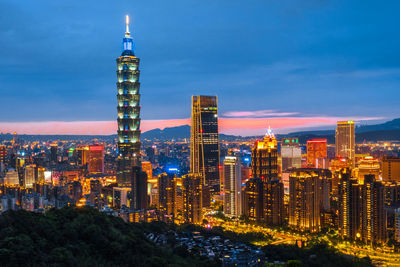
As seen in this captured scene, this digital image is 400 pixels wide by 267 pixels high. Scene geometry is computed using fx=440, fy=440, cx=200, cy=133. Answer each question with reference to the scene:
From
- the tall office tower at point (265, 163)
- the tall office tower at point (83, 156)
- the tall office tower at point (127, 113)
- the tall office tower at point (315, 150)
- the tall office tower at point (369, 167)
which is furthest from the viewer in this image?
the tall office tower at point (315, 150)

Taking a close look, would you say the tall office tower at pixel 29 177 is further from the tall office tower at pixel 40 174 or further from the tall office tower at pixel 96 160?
the tall office tower at pixel 96 160

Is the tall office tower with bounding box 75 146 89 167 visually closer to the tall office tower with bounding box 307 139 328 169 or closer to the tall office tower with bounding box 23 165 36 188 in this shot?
the tall office tower with bounding box 23 165 36 188

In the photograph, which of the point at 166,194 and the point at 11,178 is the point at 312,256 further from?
the point at 11,178

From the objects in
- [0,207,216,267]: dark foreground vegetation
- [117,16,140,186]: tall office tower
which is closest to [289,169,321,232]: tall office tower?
[0,207,216,267]: dark foreground vegetation

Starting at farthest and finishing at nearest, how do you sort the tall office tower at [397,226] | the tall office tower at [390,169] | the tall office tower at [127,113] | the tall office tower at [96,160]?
the tall office tower at [96,160] < the tall office tower at [127,113] < the tall office tower at [390,169] < the tall office tower at [397,226]

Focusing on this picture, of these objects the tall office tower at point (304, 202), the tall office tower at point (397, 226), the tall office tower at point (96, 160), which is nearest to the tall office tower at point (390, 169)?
the tall office tower at point (304, 202)

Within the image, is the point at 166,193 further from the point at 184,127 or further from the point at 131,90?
the point at 184,127
